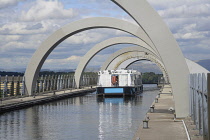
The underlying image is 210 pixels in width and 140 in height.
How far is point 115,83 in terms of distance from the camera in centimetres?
4228

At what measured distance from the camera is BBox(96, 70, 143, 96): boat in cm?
4169

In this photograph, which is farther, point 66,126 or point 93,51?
point 93,51

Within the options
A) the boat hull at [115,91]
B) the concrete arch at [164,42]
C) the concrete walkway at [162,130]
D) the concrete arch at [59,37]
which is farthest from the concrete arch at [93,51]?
the concrete walkway at [162,130]

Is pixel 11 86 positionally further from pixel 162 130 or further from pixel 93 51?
pixel 162 130

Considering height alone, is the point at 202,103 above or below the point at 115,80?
below

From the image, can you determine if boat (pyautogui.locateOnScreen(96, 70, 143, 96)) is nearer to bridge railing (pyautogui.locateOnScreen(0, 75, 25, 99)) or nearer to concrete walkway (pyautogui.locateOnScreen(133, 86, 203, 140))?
bridge railing (pyautogui.locateOnScreen(0, 75, 25, 99))

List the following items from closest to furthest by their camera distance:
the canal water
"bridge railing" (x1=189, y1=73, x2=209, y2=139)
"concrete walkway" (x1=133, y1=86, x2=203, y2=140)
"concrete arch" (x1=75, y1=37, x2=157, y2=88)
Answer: "bridge railing" (x1=189, y1=73, x2=209, y2=139) → "concrete walkway" (x1=133, y1=86, x2=203, y2=140) → the canal water → "concrete arch" (x1=75, y1=37, x2=157, y2=88)

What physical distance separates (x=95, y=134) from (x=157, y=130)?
2.42 meters

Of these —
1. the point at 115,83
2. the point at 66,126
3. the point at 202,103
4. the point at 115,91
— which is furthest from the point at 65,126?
the point at 115,83

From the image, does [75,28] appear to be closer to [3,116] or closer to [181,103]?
[3,116]

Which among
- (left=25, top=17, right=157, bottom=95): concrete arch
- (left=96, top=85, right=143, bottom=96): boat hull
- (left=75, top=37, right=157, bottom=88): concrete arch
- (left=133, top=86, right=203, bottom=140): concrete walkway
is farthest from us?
(left=75, top=37, right=157, bottom=88): concrete arch

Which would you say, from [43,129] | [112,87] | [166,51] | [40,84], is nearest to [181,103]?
[166,51]

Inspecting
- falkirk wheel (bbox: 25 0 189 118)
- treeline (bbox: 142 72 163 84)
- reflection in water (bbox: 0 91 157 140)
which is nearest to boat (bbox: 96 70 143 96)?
reflection in water (bbox: 0 91 157 140)

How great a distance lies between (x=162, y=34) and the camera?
1891 centimetres
